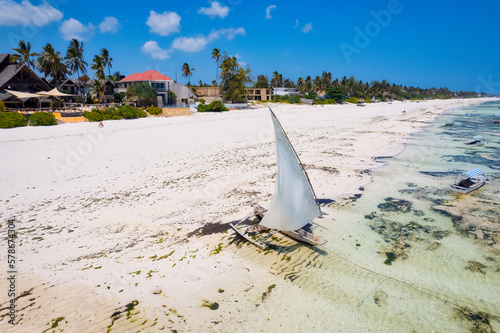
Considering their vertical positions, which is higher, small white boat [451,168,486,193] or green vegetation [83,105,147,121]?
green vegetation [83,105,147,121]

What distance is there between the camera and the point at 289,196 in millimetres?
8203

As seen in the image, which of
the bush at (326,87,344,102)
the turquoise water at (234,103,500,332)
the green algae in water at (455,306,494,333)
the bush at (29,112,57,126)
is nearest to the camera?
the green algae in water at (455,306,494,333)

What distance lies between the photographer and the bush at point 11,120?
26728 mm

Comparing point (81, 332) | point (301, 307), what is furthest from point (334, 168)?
point (81, 332)

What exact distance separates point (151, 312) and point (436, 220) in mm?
10915

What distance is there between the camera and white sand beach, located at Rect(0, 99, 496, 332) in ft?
18.9

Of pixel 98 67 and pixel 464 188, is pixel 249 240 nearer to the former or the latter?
pixel 464 188

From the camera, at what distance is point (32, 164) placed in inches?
627

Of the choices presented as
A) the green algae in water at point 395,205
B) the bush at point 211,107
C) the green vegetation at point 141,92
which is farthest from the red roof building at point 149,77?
the green algae in water at point 395,205

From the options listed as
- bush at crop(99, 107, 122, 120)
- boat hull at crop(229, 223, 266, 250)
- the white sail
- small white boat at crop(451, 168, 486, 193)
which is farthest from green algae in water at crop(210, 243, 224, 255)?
bush at crop(99, 107, 122, 120)

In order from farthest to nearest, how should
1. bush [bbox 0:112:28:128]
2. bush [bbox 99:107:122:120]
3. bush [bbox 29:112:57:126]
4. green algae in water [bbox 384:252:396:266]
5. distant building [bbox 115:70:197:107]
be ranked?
distant building [bbox 115:70:197:107] < bush [bbox 99:107:122:120] < bush [bbox 29:112:57:126] < bush [bbox 0:112:28:128] < green algae in water [bbox 384:252:396:266]

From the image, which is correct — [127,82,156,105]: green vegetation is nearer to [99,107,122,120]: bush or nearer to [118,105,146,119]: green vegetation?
[118,105,146,119]: green vegetation

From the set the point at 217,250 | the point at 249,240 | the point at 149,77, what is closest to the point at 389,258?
the point at 249,240

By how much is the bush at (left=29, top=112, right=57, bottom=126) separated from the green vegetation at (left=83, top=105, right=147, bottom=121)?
5234 millimetres
